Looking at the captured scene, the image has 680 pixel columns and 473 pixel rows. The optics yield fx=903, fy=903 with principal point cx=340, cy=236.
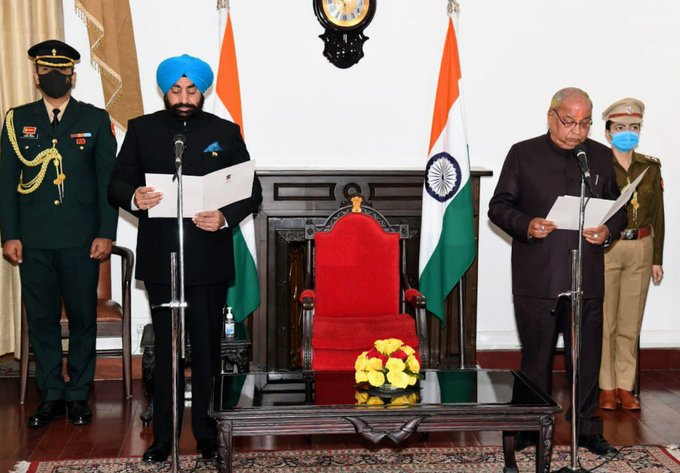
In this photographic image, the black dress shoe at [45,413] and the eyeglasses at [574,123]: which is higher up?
the eyeglasses at [574,123]

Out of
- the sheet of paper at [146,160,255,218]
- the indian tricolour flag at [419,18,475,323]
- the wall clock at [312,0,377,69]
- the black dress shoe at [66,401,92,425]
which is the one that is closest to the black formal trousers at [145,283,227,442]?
the sheet of paper at [146,160,255,218]

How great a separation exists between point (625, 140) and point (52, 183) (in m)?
3.07

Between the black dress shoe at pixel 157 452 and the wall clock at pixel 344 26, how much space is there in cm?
266

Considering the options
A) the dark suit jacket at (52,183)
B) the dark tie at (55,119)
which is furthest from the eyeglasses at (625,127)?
the dark tie at (55,119)

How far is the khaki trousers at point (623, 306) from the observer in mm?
5070

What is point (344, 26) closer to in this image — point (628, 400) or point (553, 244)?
point (553, 244)

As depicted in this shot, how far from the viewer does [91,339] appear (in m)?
4.89

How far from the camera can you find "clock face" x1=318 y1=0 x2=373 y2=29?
5.55 meters

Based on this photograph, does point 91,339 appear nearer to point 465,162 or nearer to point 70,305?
point 70,305

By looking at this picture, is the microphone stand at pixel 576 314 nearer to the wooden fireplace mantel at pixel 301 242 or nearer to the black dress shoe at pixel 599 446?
the black dress shoe at pixel 599 446

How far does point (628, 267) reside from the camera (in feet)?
16.7

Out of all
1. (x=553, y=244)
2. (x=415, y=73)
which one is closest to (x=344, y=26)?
(x=415, y=73)

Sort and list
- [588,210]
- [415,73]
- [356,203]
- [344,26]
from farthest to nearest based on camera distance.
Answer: [415,73] → [344,26] → [356,203] → [588,210]

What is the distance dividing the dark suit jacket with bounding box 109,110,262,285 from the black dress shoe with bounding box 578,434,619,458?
188 centimetres
